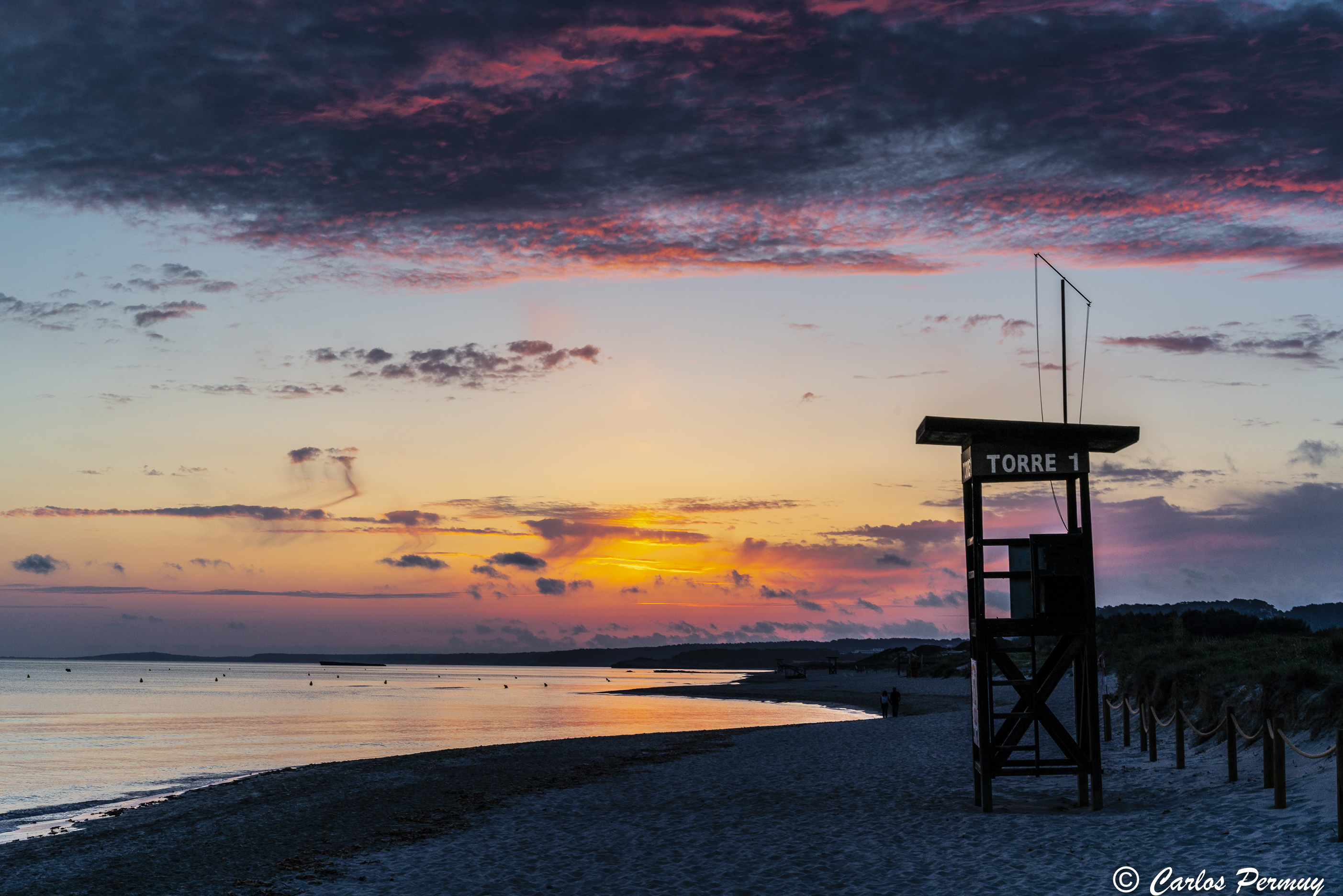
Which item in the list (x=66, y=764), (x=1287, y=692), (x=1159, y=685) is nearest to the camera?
(x=1287, y=692)

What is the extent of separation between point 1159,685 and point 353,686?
5640 inches

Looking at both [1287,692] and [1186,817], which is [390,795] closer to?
[1186,817]

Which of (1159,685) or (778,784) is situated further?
(1159,685)

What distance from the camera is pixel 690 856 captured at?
14680mm

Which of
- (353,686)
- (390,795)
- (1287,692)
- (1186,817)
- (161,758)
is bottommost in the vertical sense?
(353,686)

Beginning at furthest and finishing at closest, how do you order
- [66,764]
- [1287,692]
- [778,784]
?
[66,764], [778,784], [1287,692]

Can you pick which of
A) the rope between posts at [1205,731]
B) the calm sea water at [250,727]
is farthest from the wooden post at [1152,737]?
the calm sea water at [250,727]

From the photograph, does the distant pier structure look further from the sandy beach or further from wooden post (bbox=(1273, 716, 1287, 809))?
wooden post (bbox=(1273, 716, 1287, 809))

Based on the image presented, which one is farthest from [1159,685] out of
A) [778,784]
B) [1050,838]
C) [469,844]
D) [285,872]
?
[285,872]

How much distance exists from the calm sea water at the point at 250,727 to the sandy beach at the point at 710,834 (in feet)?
30.7

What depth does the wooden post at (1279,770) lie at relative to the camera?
14.0 metres

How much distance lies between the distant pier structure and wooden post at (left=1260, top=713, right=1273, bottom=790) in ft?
7.64

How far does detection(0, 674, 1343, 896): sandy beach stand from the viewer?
12844mm

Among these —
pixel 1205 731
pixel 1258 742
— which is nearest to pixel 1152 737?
pixel 1205 731
